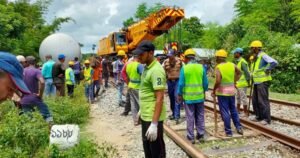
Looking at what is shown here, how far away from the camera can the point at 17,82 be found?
1.93 meters

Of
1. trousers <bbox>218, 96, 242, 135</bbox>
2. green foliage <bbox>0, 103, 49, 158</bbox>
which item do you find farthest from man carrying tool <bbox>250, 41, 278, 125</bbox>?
green foliage <bbox>0, 103, 49, 158</bbox>

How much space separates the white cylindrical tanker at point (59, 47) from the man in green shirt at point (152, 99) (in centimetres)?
1844

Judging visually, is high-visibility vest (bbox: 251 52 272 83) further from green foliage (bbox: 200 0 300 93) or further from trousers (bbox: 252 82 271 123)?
green foliage (bbox: 200 0 300 93)

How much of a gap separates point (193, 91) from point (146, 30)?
13.8m

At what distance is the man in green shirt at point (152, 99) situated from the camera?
15.9ft

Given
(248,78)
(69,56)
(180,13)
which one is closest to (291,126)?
(248,78)

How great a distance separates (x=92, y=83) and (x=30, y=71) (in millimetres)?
7564

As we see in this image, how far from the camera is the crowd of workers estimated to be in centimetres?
480

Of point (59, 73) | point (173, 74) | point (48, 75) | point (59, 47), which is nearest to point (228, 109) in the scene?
point (173, 74)

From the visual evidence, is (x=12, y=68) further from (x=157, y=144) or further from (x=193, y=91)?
(x=193, y=91)

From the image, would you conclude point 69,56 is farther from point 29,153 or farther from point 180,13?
point 29,153

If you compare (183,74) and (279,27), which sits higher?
(279,27)

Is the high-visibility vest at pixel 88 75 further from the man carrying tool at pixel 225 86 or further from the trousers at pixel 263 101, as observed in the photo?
the man carrying tool at pixel 225 86

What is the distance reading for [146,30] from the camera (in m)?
21.1
